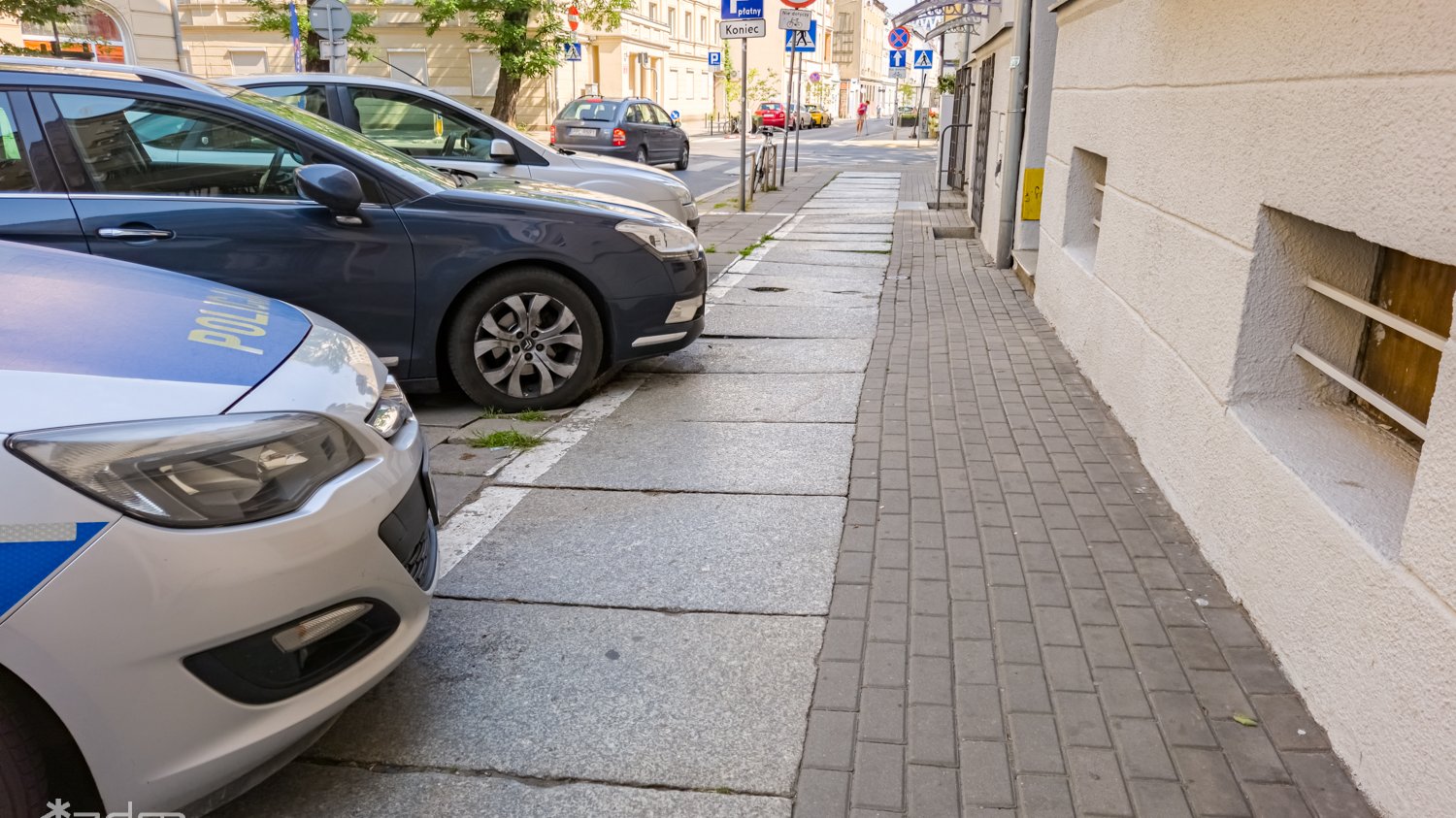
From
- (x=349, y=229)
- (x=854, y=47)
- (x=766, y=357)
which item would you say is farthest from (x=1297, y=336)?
(x=854, y=47)

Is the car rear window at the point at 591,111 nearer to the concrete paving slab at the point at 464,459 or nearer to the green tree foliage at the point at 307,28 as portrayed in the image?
the green tree foliage at the point at 307,28

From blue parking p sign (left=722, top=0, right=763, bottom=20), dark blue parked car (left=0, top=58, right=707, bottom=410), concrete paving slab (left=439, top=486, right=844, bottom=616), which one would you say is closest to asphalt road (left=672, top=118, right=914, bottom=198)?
blue parking p sign (left=722, top=0, right=763, bottom=20)

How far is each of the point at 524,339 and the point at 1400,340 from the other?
4087mm

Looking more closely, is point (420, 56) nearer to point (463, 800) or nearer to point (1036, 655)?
point (1036, 655)

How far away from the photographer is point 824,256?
12.4 metres

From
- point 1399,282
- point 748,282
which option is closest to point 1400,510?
point 1399,282

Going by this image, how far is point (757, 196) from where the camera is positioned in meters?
20.5

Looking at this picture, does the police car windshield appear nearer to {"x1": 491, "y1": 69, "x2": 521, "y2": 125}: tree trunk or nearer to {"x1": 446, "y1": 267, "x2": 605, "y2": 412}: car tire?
{"x1": 446, "y1": 267, "x2": 605, "y2": 412}: car tire

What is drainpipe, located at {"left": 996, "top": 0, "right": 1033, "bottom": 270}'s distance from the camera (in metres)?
10.9

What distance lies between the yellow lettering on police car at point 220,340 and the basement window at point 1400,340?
2.96m

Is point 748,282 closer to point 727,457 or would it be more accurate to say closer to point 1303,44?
point 727,457

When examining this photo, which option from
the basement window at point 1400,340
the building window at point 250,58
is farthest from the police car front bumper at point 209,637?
the building window at point 250,58

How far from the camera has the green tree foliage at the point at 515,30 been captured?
3209 centimetres

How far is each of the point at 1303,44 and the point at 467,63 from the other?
143 ft
